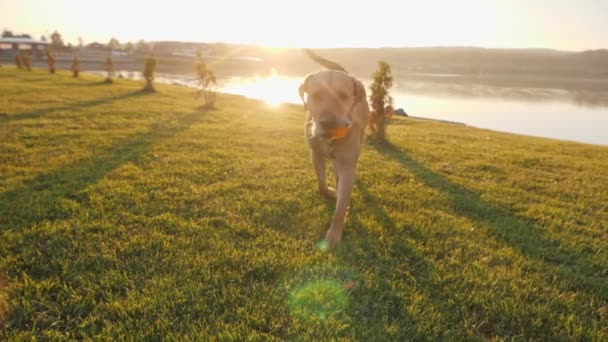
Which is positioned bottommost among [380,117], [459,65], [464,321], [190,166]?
[464,321]

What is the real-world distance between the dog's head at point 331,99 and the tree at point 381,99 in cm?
577

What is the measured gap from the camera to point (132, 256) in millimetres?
3156

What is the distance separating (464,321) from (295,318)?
1334mm

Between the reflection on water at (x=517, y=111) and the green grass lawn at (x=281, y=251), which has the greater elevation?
the reflection on water at (x=517, y=111)

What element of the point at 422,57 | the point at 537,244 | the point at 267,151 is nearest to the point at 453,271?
the point at 537,244

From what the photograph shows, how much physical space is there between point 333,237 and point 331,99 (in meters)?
1.57

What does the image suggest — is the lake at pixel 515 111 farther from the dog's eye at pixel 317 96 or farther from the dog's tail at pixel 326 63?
the dog's eye at pixel 317 96

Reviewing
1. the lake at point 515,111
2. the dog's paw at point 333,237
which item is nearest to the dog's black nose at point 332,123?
the dog's paw at point 333,237

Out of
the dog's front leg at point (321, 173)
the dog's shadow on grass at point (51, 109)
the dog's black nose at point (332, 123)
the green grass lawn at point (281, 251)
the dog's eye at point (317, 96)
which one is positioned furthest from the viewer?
the dog's shadow on grass at point (51, 109)

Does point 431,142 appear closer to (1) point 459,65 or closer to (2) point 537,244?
(2) point 537,244

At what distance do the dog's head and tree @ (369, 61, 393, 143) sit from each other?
5.77 metres

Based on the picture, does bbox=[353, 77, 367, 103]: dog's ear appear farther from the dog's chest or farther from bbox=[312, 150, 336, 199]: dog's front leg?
bbox=[312, 150, 336, 199]: dog's front leg

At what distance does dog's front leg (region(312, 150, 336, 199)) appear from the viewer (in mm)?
4531

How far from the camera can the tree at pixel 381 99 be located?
9633 mm
